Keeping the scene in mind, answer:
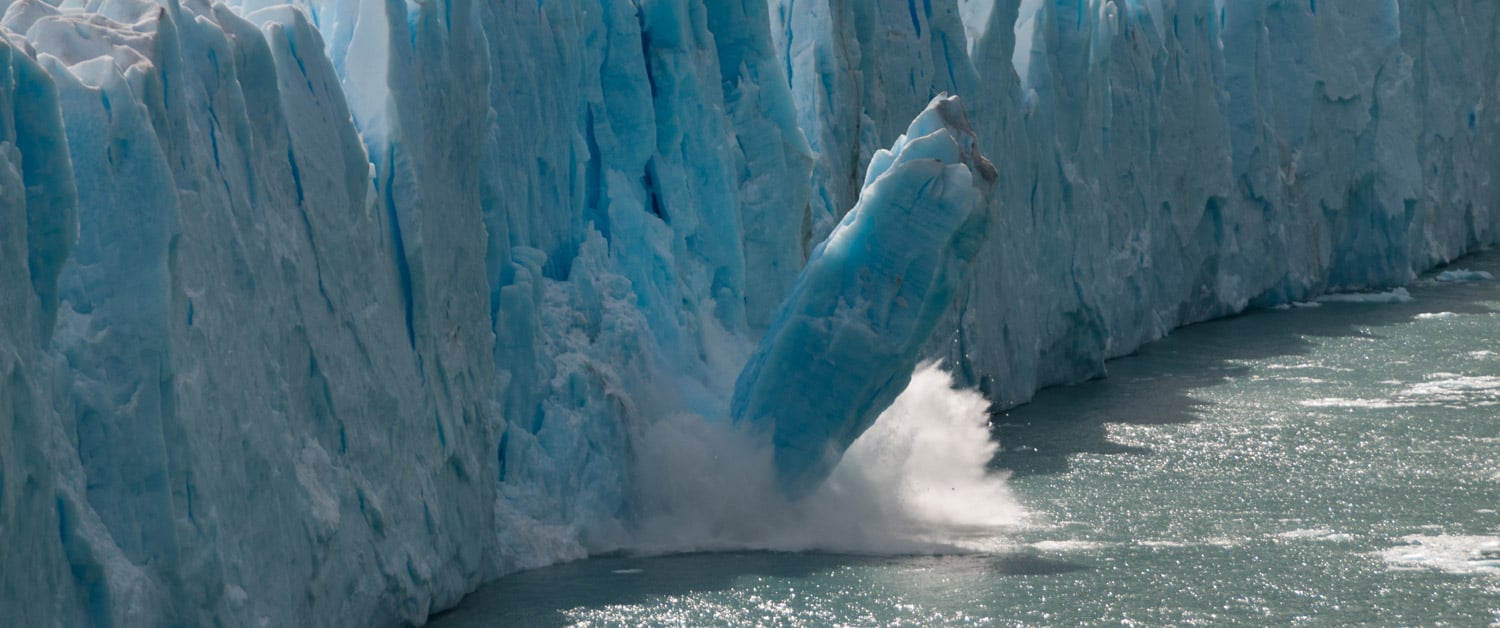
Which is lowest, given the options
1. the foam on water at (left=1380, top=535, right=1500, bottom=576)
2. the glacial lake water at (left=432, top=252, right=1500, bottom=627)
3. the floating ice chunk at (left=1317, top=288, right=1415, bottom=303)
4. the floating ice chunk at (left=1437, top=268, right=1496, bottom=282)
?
the foam on water at (left=1380, top=535, right=1500, bottom=576)

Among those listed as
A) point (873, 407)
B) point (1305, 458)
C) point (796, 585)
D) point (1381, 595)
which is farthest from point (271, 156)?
point (1305, 458)

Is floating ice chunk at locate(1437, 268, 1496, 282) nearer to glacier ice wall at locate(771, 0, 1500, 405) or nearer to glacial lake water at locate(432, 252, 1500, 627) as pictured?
glacier ice wall at locate(771, 0, 1500, 405)

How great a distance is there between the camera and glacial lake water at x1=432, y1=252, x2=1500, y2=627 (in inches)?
316

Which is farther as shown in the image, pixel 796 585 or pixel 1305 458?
pixel 1305 458

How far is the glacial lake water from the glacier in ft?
2.53

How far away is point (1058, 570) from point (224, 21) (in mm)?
4747

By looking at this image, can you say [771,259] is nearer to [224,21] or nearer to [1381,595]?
[1381,595]

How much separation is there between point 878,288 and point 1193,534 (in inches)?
86.1

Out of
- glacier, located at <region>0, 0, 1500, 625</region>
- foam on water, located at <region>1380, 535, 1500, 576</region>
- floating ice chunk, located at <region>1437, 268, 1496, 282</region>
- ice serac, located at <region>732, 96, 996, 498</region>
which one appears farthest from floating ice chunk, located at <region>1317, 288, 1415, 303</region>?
ice serac, located at <region>732, 96, 996, 498</region>

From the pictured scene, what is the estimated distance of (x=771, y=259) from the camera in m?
12.1

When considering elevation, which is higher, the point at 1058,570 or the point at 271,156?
the point at 271,156

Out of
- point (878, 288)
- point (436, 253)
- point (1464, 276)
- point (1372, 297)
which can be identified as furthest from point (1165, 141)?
point (436, 253)

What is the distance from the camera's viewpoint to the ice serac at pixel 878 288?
9.45 metres

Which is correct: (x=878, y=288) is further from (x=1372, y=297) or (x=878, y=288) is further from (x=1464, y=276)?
(x=1464, y=276)
